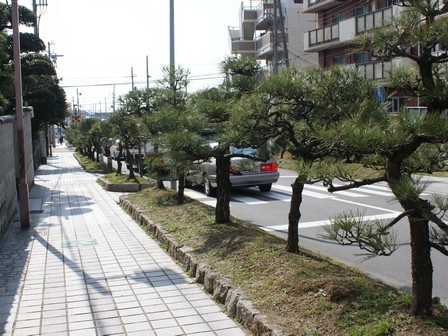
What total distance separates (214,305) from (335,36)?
2468cm

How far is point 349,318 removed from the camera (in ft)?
13.5

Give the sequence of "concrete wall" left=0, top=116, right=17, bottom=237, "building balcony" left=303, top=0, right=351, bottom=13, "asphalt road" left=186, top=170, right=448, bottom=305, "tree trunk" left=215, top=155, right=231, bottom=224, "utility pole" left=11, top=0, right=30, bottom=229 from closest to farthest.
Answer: "asphalt road" left=186, top=170, right=448, bottom=305 < "tree trunk" left=215, top=155, right=231, bottom=224 < "concrete wall" left=0, top=116, right=17, bottom=237 < "utility pole" left=11, top=0, right=30, bottom=229 < "building balcony" left=303, top=0, right=351, bottom=13

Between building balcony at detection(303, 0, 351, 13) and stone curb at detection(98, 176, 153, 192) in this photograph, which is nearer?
stone curb at detection(98, 176, 153, 192)

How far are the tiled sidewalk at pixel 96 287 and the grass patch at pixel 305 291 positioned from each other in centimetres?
42

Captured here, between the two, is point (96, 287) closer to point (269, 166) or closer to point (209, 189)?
point (209, 189)

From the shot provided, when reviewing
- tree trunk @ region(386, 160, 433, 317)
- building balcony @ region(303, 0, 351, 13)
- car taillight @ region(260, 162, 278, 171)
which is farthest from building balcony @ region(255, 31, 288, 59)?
tree trunk @ region(386, 160, 433, 317)

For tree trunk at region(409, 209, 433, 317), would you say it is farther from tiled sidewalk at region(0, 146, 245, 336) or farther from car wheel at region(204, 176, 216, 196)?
Answer: car wheel at region(204, 176, 216, 196)

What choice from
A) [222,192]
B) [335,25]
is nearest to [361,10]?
[335,25]

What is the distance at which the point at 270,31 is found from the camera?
129 feet

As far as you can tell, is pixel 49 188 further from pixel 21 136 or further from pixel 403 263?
pixel 403 263

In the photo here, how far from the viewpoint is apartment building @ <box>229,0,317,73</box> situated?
38334 mm

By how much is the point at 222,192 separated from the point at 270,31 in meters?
32.7

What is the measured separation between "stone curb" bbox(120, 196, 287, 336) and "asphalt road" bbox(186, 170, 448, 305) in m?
0.93

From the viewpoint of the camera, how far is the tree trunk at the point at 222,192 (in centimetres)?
878
